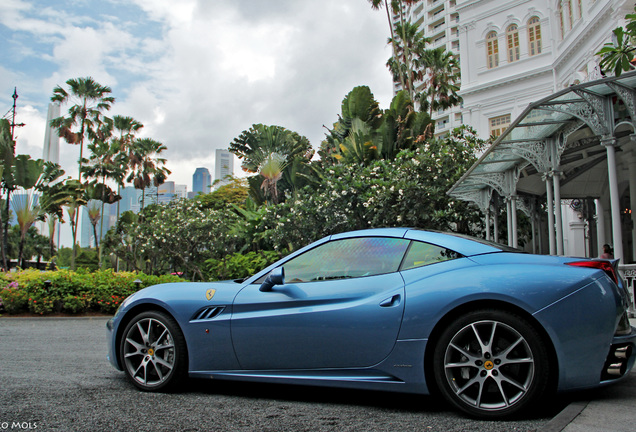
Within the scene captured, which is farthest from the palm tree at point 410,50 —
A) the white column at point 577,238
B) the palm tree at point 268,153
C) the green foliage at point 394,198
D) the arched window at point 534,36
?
the green foliage at point 394,198

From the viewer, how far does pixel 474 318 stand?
10.5ft

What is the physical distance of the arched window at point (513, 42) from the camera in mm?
26625

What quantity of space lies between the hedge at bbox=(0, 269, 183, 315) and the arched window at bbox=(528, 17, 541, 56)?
22.9 m

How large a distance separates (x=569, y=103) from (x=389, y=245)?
577 centimetres

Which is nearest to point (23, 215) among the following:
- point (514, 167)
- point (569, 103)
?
point (514, 167)

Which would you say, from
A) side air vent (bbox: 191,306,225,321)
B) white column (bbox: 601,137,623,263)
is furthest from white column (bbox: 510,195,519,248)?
side air vent (bbox: 191,306,225,321)

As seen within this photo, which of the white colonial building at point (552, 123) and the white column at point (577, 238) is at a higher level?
the white colonial building at point (552, 123)

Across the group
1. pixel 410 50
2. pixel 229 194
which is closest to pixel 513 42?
pixel 410 50

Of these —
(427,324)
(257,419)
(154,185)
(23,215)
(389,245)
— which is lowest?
(257,419)

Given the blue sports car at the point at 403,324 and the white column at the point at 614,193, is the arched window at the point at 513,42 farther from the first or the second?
the blue sports car at the point at 403,324

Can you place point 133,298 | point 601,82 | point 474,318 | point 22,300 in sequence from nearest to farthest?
point 474,318, point 133,298, point 601,82, point 22,300

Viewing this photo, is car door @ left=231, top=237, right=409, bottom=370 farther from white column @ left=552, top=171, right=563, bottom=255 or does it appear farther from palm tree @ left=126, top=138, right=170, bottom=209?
palm tree @ left=126, top=138, right=170, bottom=209

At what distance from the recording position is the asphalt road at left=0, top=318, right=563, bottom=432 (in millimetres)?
3025

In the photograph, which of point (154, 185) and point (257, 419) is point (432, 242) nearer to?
Result: point (257, 419)
